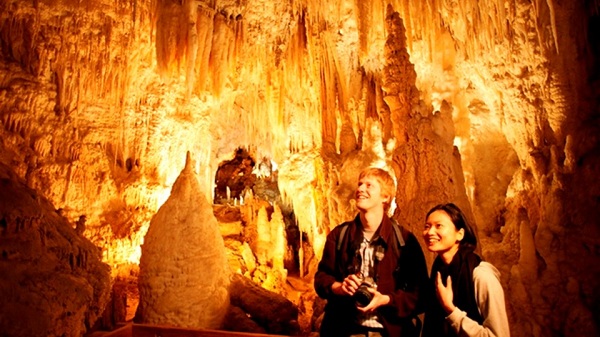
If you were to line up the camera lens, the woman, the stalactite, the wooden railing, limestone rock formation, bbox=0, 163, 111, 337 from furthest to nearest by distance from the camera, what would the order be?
the stalactite < the wooden railing < limestone rock formation, bbox=0, 163, 111, 337 < the camera lens < the woman

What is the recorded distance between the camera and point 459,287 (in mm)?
1702

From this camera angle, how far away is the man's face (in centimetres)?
207

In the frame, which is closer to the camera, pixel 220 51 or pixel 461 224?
pixel 461 224

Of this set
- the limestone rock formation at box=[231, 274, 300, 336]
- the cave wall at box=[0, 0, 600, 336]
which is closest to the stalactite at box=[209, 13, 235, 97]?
the cave wall at box=[0, 0, 600, 336]

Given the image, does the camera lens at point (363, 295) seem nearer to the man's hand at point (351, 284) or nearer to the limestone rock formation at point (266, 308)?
the man's hand at point (351, 284)

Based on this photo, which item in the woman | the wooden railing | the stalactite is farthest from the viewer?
the stalactite

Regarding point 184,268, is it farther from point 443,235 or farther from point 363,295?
point 443,235

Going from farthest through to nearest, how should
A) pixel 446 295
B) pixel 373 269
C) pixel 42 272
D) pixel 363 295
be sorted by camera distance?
pixel 42 272 < pixel 373 269 < pixel 363 295 < pixel 446 295

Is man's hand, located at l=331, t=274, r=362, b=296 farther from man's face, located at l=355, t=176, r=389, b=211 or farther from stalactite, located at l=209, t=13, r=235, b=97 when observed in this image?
stalactite, located at l=209, t=13, r=235, b=97

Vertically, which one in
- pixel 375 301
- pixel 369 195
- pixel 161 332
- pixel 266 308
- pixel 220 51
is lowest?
pixel 266 308

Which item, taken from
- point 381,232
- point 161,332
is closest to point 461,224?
point 381,232

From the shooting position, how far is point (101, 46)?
855 cm

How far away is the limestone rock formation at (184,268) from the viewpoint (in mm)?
4879

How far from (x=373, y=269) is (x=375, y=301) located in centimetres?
Result: 23
